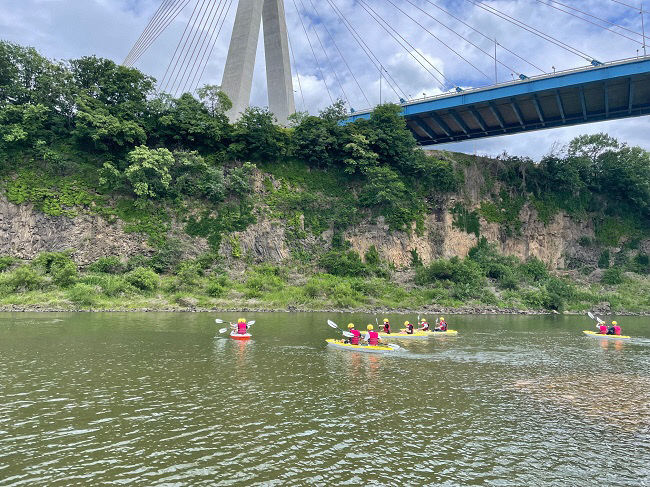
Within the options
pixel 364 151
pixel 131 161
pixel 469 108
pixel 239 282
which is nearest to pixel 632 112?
Answer: pixel 469 108

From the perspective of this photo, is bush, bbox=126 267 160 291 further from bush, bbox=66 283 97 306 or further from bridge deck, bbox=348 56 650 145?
bridge deck, bbox=348 56 650 145

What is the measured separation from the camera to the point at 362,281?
45.2 m

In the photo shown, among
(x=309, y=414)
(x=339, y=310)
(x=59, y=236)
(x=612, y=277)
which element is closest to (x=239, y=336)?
(x=309, y=414)

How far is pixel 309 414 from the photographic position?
12.4 metres

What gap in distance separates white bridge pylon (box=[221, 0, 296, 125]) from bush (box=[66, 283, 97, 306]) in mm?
26595

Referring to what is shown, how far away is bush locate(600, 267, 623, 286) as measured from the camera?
54.3 metres

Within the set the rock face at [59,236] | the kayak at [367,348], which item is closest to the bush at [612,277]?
the kayak at [367,348]

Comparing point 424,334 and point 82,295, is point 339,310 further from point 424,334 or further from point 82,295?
point 82,295

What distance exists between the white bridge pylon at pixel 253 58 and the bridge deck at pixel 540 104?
1268cm

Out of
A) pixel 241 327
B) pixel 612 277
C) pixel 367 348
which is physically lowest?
pixel 367 348

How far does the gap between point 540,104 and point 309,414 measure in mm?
55085

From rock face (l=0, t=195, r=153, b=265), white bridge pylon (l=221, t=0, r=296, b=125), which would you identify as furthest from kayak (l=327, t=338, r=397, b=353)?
white bridge pylon (l=221, t=0, r=296, b=125)

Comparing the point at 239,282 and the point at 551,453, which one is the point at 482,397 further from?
the point at 239,282

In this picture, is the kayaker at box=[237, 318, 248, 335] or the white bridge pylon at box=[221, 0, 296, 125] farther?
the white bridge pylon at box=[221, 0, 296, 125]
